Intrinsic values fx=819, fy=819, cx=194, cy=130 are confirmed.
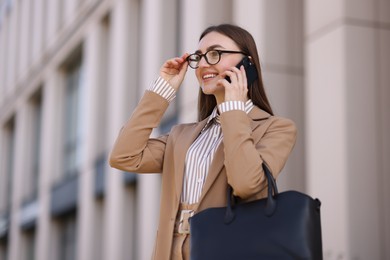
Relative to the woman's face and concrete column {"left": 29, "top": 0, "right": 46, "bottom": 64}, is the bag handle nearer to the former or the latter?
the woman's face

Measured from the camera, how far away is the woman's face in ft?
10.2

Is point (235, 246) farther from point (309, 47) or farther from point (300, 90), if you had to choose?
point (300, 90)

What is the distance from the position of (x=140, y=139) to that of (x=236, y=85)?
1.60 ft

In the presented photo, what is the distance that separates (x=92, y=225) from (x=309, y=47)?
→ 890 centimetres

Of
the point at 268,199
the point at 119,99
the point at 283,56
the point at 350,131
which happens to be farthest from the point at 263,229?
the point at 119,99

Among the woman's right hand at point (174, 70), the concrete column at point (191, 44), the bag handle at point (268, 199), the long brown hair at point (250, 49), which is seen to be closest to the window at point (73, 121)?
the concrete column at point (191, 44)

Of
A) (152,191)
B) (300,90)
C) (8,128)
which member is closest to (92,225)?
(152,191)

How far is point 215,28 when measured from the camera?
127 inches

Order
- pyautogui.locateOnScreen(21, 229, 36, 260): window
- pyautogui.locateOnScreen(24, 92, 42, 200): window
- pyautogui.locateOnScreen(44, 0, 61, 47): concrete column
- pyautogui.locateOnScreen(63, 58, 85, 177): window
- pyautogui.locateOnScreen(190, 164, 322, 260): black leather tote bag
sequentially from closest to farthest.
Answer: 1. pyautogui.locateOnScreen(190, 164, 322, 260): black leather tote bag
2. pyautogui.locateOnScreen(63, 58, 85, 177): window
3. pyautogui.locateOnScreen(44, 0, 61, 47): concrete column
4. pyautogui.locateOnScreen(21, 229, 36, 260): window
5. pyautogui.locateOnScreen(24, 92, 42, 200): window

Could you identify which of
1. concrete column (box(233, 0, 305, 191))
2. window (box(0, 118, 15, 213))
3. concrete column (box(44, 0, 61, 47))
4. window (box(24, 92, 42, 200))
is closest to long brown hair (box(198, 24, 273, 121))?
concrete column (box(233, 0, 305, 191))

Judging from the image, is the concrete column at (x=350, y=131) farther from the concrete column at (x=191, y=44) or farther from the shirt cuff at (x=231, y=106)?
the shirt cuff at (x=231, y=106)

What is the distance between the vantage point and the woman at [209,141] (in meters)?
2.85

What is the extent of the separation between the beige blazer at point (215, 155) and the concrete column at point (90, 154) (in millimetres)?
12701

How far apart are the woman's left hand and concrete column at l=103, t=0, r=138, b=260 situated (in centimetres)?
1117
